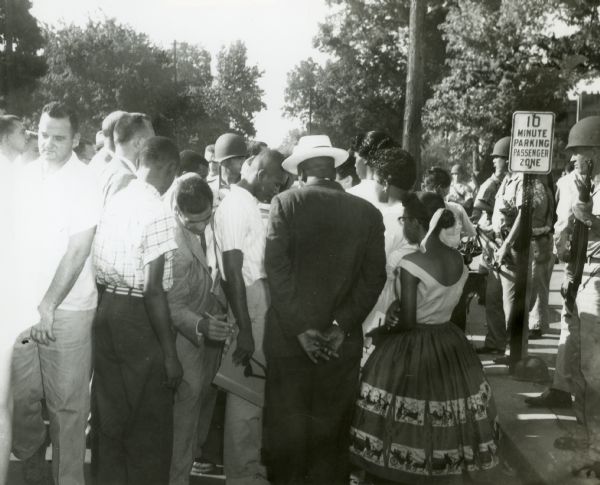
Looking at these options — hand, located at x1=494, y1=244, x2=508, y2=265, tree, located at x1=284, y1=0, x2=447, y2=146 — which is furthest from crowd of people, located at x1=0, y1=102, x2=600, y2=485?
tree, located at x1=284, y1=0, x2=447, y2=146

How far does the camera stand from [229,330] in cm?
390

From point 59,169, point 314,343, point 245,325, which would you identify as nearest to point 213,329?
point 245,325

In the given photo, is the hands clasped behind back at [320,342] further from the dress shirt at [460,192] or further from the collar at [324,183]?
the dress shirt at [460,192]

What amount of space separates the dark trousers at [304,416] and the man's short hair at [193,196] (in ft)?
3.04

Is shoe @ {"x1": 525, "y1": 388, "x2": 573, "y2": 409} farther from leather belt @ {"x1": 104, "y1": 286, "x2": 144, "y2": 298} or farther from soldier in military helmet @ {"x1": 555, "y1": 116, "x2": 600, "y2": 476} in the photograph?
leather belt @ {"x1": 104, "y1": 286, "x2": 144, "y2": 298}

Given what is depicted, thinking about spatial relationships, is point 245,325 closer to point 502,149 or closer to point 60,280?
point 60,280

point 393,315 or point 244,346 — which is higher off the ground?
point 393,315

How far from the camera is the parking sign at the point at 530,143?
5.96 meters

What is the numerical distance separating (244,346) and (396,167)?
1.45m

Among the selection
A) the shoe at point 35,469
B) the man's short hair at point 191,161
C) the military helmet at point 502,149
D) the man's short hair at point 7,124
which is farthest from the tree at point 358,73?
the shoe at point 35,469

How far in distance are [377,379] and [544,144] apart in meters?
2.91

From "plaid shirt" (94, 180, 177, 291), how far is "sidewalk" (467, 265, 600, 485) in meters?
2.41

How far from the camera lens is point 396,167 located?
4504mm

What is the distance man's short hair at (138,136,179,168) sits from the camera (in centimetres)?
397
